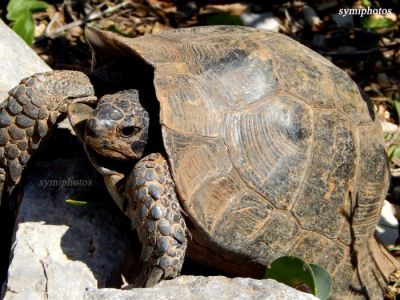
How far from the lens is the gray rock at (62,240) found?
3.10m

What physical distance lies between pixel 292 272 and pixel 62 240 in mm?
1072

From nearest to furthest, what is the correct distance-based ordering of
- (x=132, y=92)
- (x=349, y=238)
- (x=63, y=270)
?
(x=63, y=270) < (x=132, y=92) < (x=349, y=238)

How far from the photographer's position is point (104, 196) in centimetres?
357

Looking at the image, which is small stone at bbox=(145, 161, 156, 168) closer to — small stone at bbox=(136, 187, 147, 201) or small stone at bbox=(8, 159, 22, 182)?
small stone at bbox=(136, 187, 147, 201)

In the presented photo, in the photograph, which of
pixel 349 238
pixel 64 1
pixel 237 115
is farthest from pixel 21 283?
pixel 64 1

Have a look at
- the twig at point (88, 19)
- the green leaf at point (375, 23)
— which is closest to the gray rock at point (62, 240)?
the twig at point (88, 19)

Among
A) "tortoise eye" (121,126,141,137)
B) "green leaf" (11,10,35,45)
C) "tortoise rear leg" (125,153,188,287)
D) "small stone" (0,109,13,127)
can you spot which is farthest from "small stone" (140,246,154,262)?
"green leaf" (11,10,35,45)

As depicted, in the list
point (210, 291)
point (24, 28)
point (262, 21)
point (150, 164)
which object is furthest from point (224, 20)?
point (210, 291)

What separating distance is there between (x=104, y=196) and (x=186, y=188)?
625mm

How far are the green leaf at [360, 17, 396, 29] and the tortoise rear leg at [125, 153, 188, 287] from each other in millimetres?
2874

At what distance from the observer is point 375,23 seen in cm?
546

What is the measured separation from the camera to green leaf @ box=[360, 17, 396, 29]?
5445mm

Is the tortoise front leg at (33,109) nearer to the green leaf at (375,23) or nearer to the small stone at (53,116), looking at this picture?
the small stone at (53,116)

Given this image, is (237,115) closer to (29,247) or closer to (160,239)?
(160,239)
